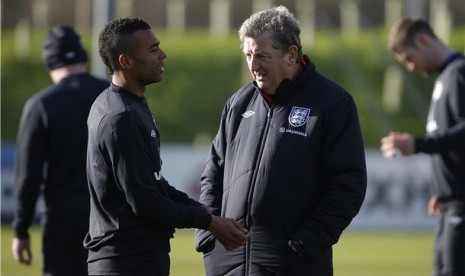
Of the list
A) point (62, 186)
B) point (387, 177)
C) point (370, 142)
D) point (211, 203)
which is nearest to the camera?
point (211, 203)

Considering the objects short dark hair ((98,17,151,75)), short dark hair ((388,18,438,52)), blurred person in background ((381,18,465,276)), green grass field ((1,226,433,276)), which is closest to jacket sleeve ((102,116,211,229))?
short dark hair ((98,17,151,75))

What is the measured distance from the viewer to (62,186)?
8523 mm

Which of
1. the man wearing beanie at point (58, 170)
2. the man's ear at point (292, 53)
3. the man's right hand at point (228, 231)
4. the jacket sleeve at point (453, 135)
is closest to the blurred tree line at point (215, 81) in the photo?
the jacket sleeve at point (453, 135)

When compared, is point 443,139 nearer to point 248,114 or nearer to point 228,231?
point 248,114

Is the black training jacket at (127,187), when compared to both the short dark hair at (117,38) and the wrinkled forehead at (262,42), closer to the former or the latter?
the short dark hair at (117,38)

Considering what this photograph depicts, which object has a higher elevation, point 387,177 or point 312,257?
point 312,257

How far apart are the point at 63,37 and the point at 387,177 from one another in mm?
11863

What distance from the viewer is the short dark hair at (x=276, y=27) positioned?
644 centimetres

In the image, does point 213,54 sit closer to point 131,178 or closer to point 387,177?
point 387,177

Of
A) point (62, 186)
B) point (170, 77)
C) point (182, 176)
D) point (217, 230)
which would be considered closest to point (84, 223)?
point (62, 186)

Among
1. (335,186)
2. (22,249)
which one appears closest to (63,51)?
(22,249)

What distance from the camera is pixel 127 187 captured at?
6070mm

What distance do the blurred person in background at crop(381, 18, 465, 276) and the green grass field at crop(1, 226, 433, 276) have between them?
5.38m

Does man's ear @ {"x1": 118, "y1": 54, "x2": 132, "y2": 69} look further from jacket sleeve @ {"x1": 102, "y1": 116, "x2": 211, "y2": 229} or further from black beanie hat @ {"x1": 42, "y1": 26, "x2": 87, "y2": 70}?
black beanie hat @ {"x1": 42, "y1": 26, "x2": 87, "y2": 70}
